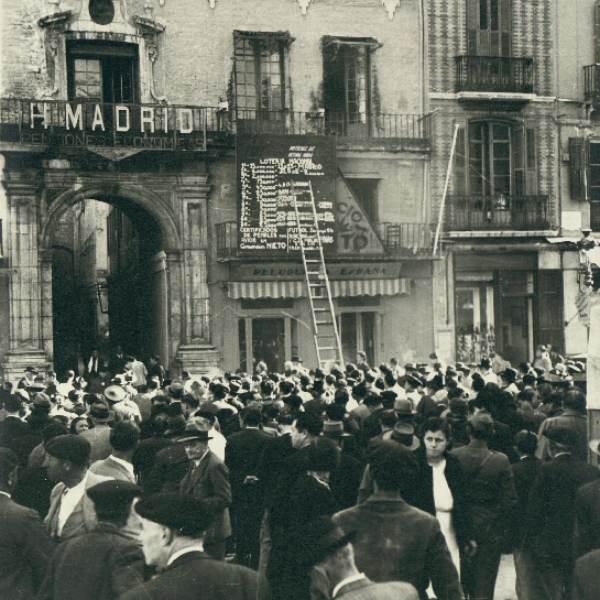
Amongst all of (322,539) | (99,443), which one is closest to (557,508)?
(322,539)

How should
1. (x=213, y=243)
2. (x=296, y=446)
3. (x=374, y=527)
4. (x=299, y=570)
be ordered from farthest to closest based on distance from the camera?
(x=213, y=243), (x=296, y=446), (x=374, y=527), (x=299, y=570)

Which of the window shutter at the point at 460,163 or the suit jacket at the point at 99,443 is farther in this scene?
the window shutter at the point at 460,163

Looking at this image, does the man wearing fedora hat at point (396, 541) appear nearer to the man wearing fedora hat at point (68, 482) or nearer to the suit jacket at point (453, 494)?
the suit jacket at point (453, 494)

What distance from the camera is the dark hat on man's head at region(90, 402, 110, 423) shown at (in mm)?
9109

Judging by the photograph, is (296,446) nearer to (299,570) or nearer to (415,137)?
(299,570)

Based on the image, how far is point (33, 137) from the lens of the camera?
22.1m

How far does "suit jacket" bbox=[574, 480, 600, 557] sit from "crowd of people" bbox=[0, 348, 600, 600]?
1 cm

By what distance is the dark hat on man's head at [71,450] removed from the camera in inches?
255

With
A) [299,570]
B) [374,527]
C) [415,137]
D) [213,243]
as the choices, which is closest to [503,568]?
[374,527]

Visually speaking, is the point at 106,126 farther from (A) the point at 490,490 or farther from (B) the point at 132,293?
(A) the point at 490,490

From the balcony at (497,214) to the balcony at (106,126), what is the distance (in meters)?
6.38

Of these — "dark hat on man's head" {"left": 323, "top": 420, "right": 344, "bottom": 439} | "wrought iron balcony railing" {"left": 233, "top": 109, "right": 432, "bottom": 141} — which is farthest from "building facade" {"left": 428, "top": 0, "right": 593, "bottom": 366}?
"dark hat on man's head" {"left": 323, "top": 420, "right": 344, "bottom": 439}

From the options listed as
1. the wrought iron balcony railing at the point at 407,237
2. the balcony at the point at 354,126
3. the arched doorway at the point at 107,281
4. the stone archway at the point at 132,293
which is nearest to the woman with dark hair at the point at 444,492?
the stone archway at the point at 132,293

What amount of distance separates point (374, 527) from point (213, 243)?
18872 mm
